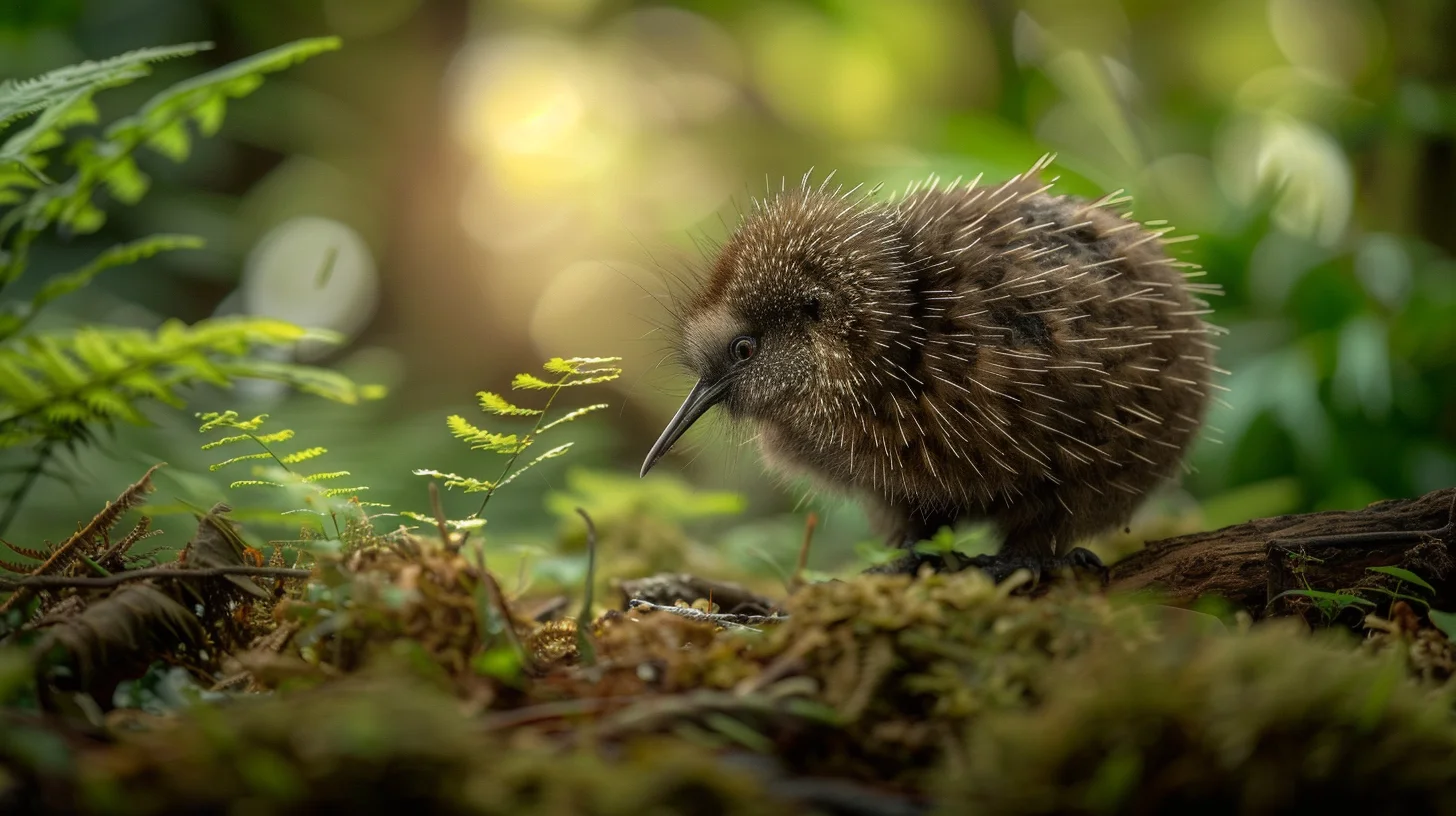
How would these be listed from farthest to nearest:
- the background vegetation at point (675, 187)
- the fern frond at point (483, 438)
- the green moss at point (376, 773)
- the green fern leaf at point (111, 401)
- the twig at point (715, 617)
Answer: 1. the background vegetation at point (675, 187)
2. the twig at point (715, 617)
3. the fern frond at point (483, 438)
4. the green fern leaf at point (111, 401)
5. the green moss at point (376, 773)

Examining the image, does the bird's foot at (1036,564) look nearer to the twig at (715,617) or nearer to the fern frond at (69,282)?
the twig at (715,617)

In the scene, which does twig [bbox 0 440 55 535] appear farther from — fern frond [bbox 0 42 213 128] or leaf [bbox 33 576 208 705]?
fern frond [bbox 0 42 213 128]

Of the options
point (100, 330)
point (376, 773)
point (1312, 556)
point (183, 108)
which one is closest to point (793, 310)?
point (1312, 556)

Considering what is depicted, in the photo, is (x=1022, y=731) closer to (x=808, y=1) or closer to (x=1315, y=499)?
(x=1315, y=499)

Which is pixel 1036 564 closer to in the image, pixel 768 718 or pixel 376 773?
pixel 768 718

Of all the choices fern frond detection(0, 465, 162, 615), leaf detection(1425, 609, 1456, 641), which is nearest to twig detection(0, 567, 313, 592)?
Answer: fern frond detection(0, 465, 162, 615)

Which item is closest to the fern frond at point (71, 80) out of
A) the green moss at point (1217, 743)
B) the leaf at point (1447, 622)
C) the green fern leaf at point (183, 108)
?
the green fern leaf at point (183, 108)
